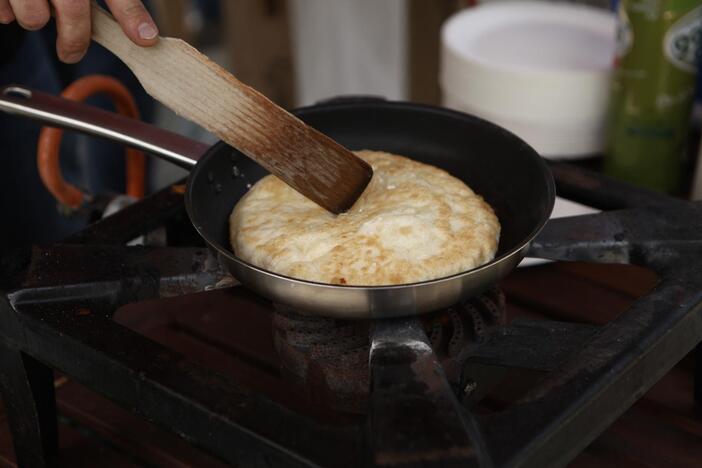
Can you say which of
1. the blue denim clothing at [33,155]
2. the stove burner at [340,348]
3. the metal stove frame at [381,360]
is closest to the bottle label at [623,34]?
the metal stove frame at [381,360]

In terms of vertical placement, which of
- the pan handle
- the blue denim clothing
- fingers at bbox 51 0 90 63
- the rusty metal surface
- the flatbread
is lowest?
the blue denim clothing

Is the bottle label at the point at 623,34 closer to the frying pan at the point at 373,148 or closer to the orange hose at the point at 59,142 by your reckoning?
the frying pan at the point at 373,148

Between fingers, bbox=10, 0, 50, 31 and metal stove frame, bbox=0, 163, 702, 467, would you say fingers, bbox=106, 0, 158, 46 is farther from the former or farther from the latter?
metal stove frame, bbox=0, 163, 702, 467

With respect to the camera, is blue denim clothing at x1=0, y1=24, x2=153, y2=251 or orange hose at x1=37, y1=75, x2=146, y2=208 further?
blue denim clothing at x1=0, y1=24, x2=153, y2=251

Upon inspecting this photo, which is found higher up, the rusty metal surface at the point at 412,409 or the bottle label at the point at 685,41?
the bottle label at the point at 685,41

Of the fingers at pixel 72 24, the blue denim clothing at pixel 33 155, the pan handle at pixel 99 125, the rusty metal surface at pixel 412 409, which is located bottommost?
the blue denim clothing at pixel 33 155

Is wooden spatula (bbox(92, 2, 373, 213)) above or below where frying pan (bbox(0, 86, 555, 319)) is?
above

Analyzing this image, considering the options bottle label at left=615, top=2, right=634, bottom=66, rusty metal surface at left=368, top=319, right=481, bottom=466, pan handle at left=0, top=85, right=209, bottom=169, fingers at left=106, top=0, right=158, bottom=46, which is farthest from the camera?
bottle label at left=615, top=2, right=634, bottom=66

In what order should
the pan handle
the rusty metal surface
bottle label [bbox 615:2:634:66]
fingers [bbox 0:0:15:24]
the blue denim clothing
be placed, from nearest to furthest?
the rusty metal surface, fingers [bbox 0:0:15:24], the pan handle, bottle label [bbox 615:2:634:66], the blue denim clothing

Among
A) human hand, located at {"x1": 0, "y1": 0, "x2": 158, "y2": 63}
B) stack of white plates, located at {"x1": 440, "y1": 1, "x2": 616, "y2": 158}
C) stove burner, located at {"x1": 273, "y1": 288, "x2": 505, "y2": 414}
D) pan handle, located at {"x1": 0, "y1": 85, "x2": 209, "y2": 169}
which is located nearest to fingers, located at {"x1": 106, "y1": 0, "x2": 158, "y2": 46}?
human hand, located at {"x1": 0, "y1": 0, "x2": 158, "y2": 63}
